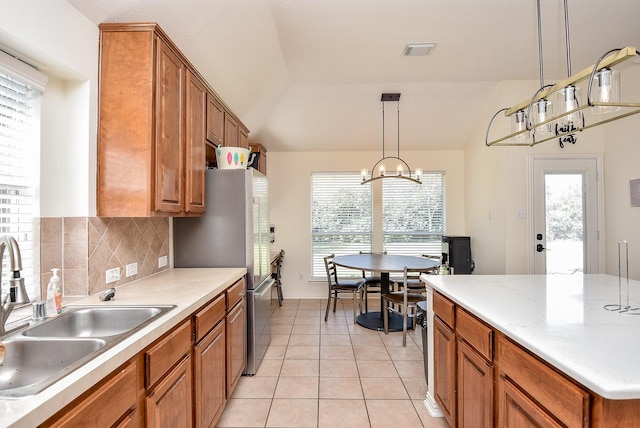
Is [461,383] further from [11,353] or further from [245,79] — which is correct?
[245,79]

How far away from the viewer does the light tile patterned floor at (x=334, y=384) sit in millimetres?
2148

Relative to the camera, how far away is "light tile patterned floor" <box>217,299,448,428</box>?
215cm

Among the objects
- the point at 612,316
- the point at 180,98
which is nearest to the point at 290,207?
the point at 180,98

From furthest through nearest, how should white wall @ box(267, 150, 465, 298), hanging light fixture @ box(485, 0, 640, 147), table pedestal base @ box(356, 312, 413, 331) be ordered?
white wall @ box(267, 150, 465, 298) → table pedestal base @ box(356, 312, 413, 331) → hanging light fixture @ box(485, 0, 640, 147)

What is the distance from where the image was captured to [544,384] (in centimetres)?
109

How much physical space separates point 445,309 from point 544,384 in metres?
0.86

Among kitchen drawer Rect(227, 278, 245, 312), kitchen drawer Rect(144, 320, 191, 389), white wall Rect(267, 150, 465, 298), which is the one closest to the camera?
kitchen drawer Rect(144, 320, 191, 389)

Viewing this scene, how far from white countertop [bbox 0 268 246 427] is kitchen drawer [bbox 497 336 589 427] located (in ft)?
4.64

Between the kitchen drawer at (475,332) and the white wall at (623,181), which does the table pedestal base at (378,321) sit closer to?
the kitchen drawer at (475,332)

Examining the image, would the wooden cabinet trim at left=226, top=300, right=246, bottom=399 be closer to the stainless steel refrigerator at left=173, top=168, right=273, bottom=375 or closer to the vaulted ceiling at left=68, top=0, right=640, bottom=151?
the stainless steel refrigerator at left=173, top=168, right=273, bottom=375

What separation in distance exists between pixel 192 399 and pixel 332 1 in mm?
2709

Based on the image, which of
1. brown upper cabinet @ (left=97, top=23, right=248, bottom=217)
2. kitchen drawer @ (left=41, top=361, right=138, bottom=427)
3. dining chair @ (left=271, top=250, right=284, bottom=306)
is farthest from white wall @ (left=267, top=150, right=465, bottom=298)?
kitchen drawer @ (left=41, top=361, right=138, bottom=427)

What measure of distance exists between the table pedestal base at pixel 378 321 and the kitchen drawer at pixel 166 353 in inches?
105

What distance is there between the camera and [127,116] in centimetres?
183
